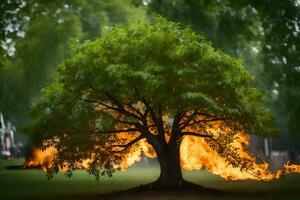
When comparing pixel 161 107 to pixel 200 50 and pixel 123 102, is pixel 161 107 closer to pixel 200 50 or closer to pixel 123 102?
pixel 123 102

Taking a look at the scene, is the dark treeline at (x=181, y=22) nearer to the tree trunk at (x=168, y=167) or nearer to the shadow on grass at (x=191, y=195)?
the tree trunk at (x=168, y=167)

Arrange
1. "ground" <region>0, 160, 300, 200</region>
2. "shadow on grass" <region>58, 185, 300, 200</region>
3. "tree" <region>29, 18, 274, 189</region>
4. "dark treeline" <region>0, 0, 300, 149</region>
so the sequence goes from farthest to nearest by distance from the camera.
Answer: "dark treeline" <region>0, 0, 300, 149</region>
"ground" <region>0, 160, 300, 200</region>
"tree" <region>29, 18, 274, 189</region>
"shadow on grass" <region>58, 185, 300, 200</region>

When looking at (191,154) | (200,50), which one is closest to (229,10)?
(191,154)

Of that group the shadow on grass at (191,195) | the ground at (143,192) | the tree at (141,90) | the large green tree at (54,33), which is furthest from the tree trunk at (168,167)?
the large green tree at (54,33)

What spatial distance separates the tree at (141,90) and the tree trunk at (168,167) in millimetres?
53

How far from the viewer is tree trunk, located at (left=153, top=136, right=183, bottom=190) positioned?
79.9 feet

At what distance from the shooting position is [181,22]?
43.6 meters

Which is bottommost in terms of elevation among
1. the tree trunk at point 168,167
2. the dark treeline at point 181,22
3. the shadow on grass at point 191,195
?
the shadow on grass at point 191,195

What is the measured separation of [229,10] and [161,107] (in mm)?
20165

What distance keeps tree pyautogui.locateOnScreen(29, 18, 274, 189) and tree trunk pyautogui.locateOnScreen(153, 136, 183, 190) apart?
53 mm

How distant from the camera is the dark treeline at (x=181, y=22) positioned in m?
30.2

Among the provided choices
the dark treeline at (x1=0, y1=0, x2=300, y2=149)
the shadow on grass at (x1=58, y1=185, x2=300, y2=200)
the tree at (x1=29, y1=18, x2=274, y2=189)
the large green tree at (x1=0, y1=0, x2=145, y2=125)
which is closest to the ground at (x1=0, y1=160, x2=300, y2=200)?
the shadow on grass at (x1=58, y1=185, x2=300, y2=200)

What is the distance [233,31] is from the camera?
1609 inches

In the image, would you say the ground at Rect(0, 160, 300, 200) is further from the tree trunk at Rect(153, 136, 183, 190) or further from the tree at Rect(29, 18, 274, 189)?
the tree at Rect(29, 18, 274, 189)
